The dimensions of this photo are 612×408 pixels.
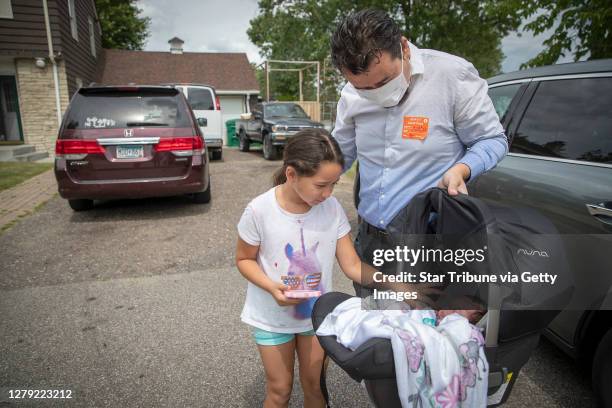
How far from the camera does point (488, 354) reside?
1.10m

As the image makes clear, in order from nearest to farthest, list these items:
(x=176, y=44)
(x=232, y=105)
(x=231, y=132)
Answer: (x=231, y=132), (x=232, y=105), (x=176, y=44)

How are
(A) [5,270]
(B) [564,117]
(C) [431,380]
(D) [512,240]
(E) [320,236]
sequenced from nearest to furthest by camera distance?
(C) [431,380] → (D) [512,240] → (E) [320,236] → (B) [564,117] → (A) [5,270]

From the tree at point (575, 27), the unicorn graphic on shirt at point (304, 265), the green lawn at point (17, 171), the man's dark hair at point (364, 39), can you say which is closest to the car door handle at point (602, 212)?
the man's dark hair at point (364, 39)

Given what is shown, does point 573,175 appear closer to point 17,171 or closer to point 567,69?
point 567,69

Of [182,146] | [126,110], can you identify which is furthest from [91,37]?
[182,146]

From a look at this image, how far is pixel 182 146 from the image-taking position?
557cm

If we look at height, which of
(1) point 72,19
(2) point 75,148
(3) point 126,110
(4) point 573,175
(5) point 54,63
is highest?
(1) point 72,19

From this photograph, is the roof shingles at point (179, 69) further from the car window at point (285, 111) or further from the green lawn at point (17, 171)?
the green lawn at point (17, 171)

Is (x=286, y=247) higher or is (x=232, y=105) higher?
(x=232, y=105)

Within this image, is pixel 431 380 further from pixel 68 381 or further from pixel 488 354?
pixel 68 381

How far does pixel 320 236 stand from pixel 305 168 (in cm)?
30

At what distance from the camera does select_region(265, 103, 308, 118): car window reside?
13055 millimetres

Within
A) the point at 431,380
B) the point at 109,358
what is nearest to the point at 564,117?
the point at 431,380

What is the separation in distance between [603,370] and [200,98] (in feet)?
41.1
